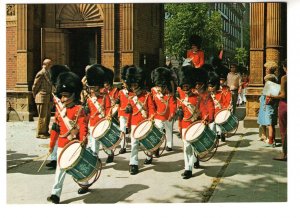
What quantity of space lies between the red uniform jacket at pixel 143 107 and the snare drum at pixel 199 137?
46.7 inches

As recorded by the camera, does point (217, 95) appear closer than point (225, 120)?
No

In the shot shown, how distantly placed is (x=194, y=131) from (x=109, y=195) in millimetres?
1675

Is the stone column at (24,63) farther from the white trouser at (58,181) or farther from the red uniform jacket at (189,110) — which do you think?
the white trouser at (58,181)

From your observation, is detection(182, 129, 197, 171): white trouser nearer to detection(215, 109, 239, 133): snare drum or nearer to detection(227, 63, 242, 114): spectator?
detection(215, 109, 239, 133): snare drum

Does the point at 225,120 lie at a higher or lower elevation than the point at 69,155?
higher

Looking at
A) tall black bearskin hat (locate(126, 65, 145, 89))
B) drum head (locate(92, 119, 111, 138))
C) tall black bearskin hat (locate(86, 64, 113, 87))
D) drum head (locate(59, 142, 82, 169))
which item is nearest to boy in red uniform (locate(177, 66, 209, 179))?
tall black bearskin hat (locate(126, 65, 145, 89))

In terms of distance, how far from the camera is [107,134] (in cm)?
648

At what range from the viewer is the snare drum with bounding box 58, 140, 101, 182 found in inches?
203

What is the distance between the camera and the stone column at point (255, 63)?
1098 cm

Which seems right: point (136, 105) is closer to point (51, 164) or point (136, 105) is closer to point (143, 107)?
point (143, 107)

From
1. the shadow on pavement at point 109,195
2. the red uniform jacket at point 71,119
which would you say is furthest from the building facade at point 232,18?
the shadow on pavement at point 109,195

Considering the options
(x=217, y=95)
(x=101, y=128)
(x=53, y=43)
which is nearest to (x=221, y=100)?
(x=217, y=95)

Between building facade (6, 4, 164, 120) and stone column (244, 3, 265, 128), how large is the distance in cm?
368
